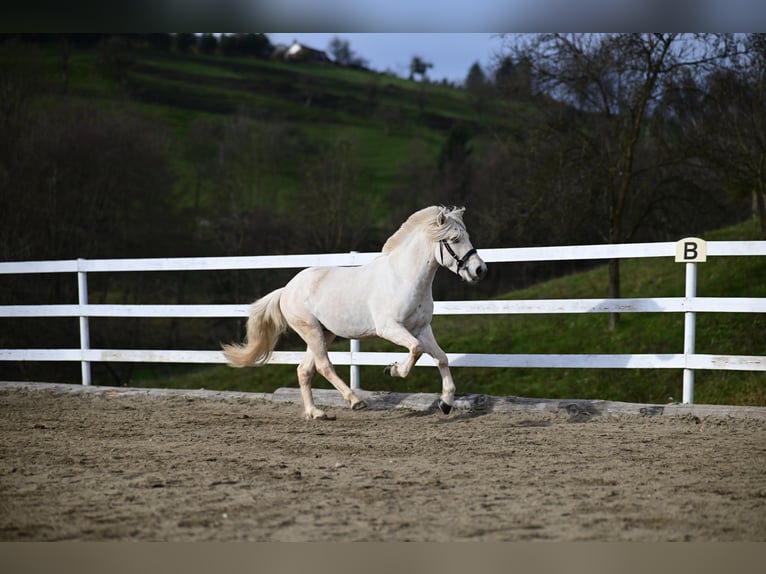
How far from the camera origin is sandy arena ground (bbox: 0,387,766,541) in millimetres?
3262

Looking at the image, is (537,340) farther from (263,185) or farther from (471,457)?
(263,185)

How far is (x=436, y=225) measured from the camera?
6.05 meters

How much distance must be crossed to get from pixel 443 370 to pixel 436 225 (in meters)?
1.19

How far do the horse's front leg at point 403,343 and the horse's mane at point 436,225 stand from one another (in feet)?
2.52

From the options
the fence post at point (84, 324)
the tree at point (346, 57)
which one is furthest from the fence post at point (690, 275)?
the tree at point (346, 57)

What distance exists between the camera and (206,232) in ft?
88.3

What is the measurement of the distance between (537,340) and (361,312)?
29.8 feet

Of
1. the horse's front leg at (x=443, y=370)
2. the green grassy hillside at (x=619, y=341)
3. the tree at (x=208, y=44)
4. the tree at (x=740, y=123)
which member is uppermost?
the tree at (x=208, y=44)

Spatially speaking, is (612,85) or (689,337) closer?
(689,337)

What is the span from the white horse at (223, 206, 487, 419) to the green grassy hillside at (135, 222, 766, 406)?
5778 millimetres

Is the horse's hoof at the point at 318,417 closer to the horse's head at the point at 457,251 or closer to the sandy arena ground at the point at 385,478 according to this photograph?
the sandy arena ground at the point at 385,478

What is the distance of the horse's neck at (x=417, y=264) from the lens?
605cm

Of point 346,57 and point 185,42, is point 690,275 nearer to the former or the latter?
point 185,42

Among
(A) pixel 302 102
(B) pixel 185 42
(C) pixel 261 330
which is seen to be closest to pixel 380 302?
(C) pixel 261 330
